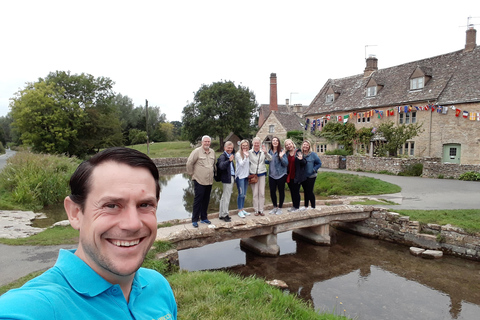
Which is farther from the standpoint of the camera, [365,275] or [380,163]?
[380,163]

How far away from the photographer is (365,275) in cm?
776

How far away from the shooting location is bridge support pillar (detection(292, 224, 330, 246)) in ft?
32.5

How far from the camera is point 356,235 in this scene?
11023mm

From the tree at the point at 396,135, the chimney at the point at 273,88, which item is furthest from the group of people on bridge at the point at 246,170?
the chimney at the point at 273,88

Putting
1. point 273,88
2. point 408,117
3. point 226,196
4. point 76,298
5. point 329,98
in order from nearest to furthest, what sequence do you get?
1. point 76,298
2. point 226,196
3. point 408,117
4. point 329,98
5. point 273,88

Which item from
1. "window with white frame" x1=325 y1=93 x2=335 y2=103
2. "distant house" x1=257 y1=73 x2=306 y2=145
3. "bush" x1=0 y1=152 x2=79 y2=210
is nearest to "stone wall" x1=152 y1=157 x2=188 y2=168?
"distant house" x1=257 y1=73 x2=306 y2=145

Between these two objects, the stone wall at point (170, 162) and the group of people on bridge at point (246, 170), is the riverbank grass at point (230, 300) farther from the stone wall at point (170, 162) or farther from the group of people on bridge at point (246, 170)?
the stone wall at point (170, 162)

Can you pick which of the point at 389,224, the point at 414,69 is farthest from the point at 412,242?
the point at 414,69

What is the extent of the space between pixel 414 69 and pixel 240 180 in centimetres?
2511

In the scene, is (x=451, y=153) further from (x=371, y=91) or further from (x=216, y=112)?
(x=216, y=112)

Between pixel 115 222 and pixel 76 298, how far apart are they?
0.31 m

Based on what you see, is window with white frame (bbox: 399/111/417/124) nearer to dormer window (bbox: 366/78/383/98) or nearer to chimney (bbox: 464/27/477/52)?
dormer window (bbox: 366/78/383/98)

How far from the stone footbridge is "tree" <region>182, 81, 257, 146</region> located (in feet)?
119

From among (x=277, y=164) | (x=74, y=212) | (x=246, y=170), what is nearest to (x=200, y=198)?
(x=246, y=170)
